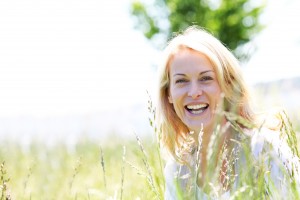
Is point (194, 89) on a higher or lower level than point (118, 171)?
higher

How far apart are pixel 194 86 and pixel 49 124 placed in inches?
799

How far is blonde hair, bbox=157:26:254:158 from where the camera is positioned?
9.91 ft

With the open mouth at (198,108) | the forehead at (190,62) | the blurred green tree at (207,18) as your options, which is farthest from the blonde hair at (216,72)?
the blurred green tree at (207,18)

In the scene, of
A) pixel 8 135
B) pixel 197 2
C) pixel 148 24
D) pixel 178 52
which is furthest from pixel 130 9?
pixel 178 52

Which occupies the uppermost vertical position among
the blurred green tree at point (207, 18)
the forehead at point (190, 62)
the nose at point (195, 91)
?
the blurred green tree at point (207, 18)

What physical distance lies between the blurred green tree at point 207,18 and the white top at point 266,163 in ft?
44.7

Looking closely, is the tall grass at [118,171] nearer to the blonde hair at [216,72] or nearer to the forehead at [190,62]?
the blonde hair at [216,72]

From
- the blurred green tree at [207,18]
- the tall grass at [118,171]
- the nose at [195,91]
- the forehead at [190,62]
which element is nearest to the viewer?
the tall grass at [118,171]

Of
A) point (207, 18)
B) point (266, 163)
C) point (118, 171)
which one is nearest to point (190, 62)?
point (266, 163)

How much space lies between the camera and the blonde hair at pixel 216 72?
3021 millimetres

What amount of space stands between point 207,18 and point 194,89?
1405 cm

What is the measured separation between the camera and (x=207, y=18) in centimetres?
1666

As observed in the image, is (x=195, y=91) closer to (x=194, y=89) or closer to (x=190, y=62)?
(x=194, y=89)

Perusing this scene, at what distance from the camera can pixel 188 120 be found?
2875 mm
